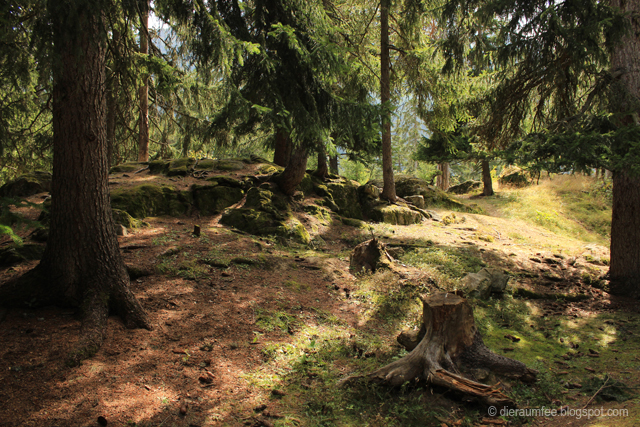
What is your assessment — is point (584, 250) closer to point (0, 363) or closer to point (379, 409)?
point (379, 409)

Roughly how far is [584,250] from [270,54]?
406 inches

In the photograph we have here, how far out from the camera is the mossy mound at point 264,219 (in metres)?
9.12

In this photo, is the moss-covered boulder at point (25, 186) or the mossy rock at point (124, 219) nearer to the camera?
the mossy rock at point (124, 219)

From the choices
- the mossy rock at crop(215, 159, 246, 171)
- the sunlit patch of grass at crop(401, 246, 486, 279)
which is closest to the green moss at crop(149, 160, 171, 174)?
the mossy rock at crop(215, 159, 246, 171)

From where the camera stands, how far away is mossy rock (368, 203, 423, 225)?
1305cm

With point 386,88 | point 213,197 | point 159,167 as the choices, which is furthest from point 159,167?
point 386,88

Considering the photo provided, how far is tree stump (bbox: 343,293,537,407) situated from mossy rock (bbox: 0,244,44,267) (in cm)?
521

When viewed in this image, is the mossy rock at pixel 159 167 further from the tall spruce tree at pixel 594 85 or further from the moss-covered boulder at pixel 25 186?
the tall spruce tree at pixel 594 85

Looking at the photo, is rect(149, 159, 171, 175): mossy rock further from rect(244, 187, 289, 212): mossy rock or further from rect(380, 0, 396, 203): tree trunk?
rect(380, 0, 396, 203): tree trunk

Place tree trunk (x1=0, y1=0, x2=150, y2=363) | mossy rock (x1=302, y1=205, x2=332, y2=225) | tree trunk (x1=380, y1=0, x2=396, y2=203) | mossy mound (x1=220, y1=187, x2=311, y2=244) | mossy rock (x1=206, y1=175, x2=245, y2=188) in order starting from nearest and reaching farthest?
tree trunk (x1=0, y1=0, x2=150, y2=363)
mossy mound (x1=220, y1=187, x2=311, y2=244)
mossy rock (x1=206, y1=175, x2=245, y2=188)
mossy rock (x1=302, y1=205, x2=332, y2=225)
tree trunk (x1=380, y1=0, x2=396, y2=203)

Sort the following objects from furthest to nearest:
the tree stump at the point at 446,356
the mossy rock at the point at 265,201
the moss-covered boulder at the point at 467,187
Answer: the moss-covered boulder at the point at 467,187
the mossy rock at the point at 265,201
the tree stump at the point at 446,356

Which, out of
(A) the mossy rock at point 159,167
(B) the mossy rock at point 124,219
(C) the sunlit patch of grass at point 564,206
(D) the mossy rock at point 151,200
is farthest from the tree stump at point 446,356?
(C) the sunlit patch of grass at point 564,206

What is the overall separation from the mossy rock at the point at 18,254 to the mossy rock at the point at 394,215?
1007 centimetres

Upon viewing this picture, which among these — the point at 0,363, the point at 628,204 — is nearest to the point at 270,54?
the point at 0,363
